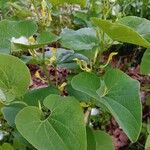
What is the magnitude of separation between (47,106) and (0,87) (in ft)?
0.44

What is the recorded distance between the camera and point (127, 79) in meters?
1.29

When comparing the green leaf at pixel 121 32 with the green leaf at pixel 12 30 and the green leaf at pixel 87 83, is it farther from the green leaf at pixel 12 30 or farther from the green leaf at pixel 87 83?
the green leaf at pixel 12 30

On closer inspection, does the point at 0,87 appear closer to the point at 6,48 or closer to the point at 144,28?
the point at 6,48

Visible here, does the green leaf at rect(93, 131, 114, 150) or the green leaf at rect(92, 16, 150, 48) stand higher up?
the green leaf at rect(92, 16, 150, 48)

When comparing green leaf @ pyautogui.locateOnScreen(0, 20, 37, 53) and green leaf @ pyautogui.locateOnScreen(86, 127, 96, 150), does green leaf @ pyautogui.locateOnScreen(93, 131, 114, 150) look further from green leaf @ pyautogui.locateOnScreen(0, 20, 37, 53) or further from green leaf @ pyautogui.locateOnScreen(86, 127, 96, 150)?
green leaf @ pyautogui.locateOnScreen(0, 20, 37, 53)

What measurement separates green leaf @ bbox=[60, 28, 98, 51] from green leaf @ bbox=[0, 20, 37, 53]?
0.09 m

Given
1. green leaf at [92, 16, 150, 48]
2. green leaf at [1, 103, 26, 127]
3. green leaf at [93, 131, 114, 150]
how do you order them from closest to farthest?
green leaf at [92, 16, 150, 48] → green leaf at [1, 103, 26, 127] → green leaf at [93, 131, 114, 150]

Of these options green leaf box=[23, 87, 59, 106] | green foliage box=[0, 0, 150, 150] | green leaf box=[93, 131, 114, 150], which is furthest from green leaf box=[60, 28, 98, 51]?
green leaf box=[93, 131, 114, 150]

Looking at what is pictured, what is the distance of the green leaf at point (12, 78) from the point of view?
118cm

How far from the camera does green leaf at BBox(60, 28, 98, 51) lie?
1.31m

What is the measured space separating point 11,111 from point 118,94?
0.28 metres

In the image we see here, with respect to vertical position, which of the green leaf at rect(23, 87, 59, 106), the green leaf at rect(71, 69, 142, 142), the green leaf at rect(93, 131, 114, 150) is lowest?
the green leaf at rect(93, 131, 114, 150)

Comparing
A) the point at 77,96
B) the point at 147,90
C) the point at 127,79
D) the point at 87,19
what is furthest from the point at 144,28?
the point at 87,19

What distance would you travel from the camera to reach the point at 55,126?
1169 millimetres
